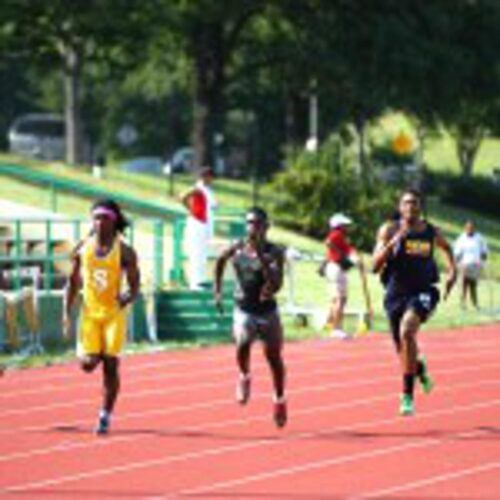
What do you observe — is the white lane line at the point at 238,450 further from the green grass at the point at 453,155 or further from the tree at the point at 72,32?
the green grass at the point at 453,155

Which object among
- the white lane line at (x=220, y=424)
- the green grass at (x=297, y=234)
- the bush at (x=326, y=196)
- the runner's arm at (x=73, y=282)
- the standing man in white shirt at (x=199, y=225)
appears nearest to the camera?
the white lane line at (x=220, y=424)

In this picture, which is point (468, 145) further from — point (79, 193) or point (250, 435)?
point (250, 435)

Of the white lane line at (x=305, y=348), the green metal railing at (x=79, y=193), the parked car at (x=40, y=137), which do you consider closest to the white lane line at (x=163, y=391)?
the white lane line at (x=305, y=348)

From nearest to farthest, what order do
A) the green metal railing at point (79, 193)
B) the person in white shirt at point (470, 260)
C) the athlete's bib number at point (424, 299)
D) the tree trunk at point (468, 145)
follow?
1. the athlete's bib number at point (424, 299)
2. the green metal railing at point (79, 193)
3. the person in white shirt at point (470, 260)
4. the tree trunk at point (468, 145)

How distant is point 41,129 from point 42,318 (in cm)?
4483

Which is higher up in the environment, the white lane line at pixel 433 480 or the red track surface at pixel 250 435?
the red track surface at pixel 250 435

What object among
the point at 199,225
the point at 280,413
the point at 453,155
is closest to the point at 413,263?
the point at 280,413

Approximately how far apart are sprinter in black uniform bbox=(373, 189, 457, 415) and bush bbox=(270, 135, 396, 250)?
22.5 m

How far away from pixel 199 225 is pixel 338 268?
7.40ft

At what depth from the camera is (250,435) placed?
45.3ft

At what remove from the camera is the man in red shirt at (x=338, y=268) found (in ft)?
78.5

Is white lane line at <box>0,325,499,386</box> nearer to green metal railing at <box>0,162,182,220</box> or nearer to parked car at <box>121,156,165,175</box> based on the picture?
green metal railing at <box>0,162,182,220</box>

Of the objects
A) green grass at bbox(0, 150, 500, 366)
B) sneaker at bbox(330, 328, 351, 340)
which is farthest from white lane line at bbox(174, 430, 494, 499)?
sneaker at bbox(330, 328, 351, 340)

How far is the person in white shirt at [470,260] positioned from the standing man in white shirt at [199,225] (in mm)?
6953
